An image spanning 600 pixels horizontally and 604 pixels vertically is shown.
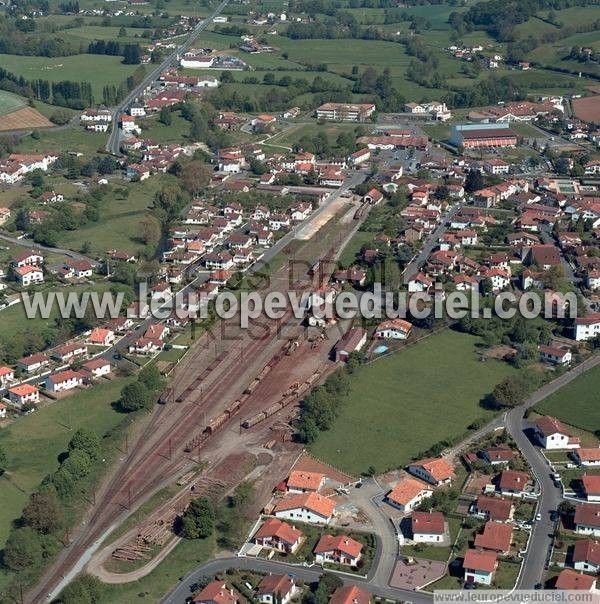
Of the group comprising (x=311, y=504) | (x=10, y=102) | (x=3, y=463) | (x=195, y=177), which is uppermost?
(x=311, y=504)

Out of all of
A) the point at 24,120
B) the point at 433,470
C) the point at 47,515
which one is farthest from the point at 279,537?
the point at 24,120

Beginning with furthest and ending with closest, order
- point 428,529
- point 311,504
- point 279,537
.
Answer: point 311,504
point 428,529
point 279,537

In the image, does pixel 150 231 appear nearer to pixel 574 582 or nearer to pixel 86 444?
pixel 86 444

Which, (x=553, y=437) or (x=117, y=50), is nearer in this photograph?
(x=553, y=437)

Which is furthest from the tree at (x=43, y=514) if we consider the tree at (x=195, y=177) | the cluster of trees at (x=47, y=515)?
the tree at (x=195, y=177)

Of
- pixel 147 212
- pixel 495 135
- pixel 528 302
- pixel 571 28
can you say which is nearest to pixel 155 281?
pixel 147 212

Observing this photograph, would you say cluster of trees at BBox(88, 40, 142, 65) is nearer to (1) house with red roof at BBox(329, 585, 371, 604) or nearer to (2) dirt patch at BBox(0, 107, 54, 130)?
(2) dirt patch at BBox(0, 107, 54, 130)

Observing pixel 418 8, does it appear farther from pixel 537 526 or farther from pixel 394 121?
pixel 537 526
